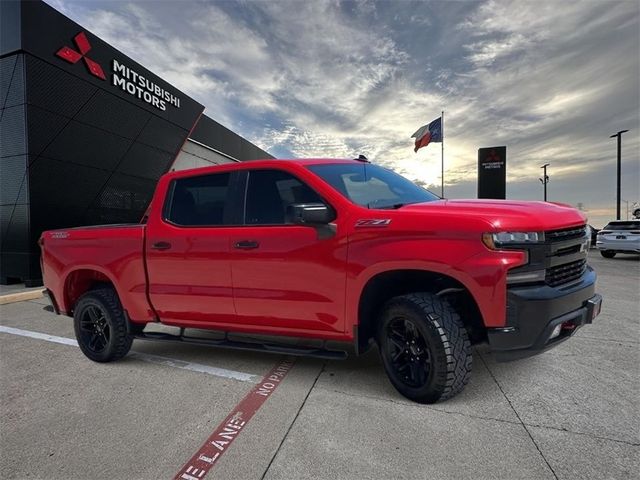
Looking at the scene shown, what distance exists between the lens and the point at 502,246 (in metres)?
2.41

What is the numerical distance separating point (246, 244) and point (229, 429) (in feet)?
4.58

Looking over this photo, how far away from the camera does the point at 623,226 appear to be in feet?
42.6

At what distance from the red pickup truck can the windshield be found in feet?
0.06

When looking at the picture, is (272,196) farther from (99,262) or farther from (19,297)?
(19,297)

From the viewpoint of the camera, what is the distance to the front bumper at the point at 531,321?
241 centimetres

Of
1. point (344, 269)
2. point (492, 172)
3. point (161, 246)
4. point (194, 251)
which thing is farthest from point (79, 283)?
point (492, 172)

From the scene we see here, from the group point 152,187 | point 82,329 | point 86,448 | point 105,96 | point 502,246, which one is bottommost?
point 86,448

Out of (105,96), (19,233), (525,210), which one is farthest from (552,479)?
(105,96)

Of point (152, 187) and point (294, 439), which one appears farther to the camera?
point (152, 187)

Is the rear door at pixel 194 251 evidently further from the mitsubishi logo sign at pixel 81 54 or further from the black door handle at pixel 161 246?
the mitsubishi logo sign at pixel 81 54

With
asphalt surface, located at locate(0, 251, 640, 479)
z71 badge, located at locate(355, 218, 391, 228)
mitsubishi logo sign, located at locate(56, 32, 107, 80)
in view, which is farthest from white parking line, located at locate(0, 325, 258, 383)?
mitsubishi logo sign, located at locate(56, 32, 107, 80)

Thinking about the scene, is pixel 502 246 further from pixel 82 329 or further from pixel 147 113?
pixel 147 113

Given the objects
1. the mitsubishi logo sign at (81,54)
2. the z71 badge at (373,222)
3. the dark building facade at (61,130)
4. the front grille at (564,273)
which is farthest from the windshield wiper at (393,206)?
the mitsubishi logo sign at (81,54)

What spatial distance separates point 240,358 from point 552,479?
279cm
